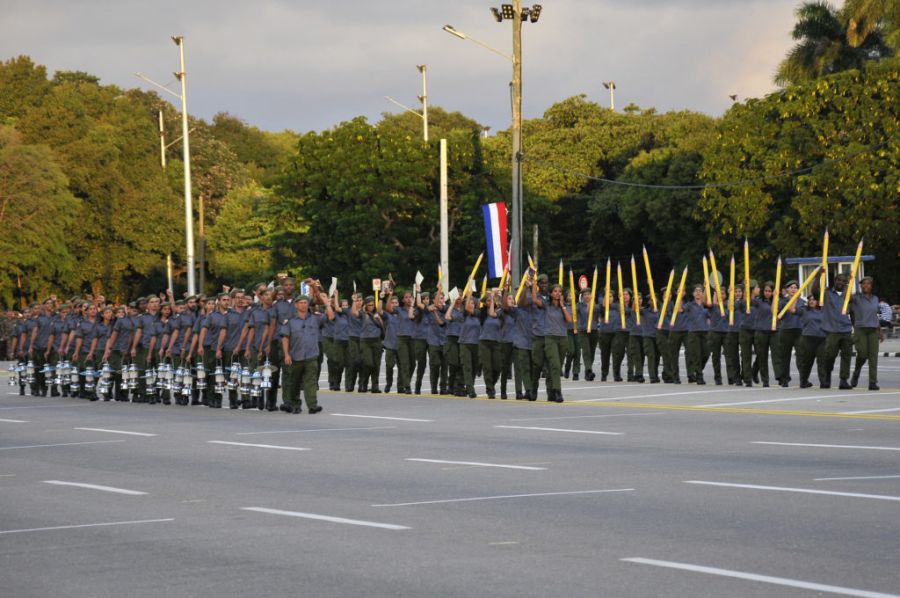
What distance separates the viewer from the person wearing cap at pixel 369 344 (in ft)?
96.7

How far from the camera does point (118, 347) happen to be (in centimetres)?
2925

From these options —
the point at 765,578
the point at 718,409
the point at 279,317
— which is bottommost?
the point at 765,578

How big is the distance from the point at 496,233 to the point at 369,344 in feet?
46.9

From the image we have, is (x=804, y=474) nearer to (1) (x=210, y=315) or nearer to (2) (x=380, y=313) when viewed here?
(1) (x=210, y=315)

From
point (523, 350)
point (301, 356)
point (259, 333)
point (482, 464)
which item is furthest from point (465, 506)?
point (523, 350)

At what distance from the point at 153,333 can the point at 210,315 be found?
2225 mm

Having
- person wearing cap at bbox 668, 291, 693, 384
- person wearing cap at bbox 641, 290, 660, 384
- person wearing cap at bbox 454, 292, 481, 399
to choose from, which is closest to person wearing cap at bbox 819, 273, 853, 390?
person wearing cap at bbox 668, 291, 693, 384

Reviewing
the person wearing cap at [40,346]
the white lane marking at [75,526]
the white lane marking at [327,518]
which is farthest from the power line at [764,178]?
the white lane marking at [75,526]

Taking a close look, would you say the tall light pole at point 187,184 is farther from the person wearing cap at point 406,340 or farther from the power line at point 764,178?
the person wearing cap at point 406,340

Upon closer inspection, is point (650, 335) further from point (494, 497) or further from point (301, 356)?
point (494, 497)

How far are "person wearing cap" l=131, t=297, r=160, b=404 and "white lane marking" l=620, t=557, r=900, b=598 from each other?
66.0ft

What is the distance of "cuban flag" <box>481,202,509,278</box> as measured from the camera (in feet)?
140

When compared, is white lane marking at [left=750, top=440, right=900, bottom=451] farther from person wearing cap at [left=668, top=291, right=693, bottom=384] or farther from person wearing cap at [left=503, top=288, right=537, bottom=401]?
person wearing cap at [left=668, top=291, right=693, bottom=384]

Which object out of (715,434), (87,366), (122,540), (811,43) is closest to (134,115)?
(811,43)
